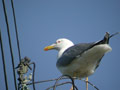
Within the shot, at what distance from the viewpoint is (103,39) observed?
1.32 meters

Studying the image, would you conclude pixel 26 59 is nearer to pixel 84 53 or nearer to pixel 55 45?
pixel 84 53

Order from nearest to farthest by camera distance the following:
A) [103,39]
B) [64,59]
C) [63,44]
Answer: [103,39]
[64,59]
[63,44]

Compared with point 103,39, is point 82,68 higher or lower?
lower

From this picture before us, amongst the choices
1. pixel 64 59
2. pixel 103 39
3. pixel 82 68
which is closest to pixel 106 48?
pixel 103 39

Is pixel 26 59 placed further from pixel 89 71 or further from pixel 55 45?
pixel 55 45

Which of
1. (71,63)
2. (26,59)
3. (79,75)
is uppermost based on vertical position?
(26,59)

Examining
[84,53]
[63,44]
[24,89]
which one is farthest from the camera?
[63,44]

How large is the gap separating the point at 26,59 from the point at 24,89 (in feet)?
0.56

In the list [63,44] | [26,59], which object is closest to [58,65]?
[63,44]

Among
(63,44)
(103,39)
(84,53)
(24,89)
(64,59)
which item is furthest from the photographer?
(63,44)

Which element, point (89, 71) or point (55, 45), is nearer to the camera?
point (89, 71)

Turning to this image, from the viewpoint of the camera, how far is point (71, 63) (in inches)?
59.3

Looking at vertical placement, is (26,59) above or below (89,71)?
above

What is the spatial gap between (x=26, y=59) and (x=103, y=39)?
24.4 inches
